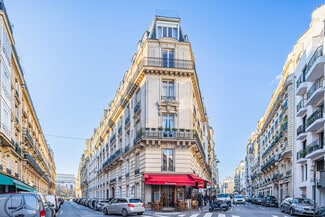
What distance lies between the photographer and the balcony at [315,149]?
34.4m

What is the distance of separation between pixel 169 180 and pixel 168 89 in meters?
8.42

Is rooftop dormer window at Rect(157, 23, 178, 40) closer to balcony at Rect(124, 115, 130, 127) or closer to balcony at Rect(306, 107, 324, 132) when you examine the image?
balcony at Rect(124, 115, 130, 127)

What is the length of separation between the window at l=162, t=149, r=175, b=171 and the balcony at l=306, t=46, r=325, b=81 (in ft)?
48.4

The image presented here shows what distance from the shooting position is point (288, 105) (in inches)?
1925

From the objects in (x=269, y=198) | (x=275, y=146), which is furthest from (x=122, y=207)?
(x=275, y=146)

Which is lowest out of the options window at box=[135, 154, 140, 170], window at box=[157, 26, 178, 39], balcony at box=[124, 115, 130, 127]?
window at box=[135, 154, 140, 170]

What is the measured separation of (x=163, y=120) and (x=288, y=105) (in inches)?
805

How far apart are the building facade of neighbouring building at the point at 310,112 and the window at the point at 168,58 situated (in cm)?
1263

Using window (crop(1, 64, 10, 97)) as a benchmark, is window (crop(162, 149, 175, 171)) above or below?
below

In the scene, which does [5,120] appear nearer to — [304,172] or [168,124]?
[168,124]

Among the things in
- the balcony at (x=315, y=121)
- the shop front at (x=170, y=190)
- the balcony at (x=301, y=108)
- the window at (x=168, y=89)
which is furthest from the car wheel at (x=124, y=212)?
the balcony at (x=301, y=108)

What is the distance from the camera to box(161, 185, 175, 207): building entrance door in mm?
34344

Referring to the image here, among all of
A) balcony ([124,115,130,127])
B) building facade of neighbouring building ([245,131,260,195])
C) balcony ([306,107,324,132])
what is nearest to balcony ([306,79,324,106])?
balcony ([306,107,324,132])

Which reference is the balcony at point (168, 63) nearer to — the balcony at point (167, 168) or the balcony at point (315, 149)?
the balcony at point (167, 168)
